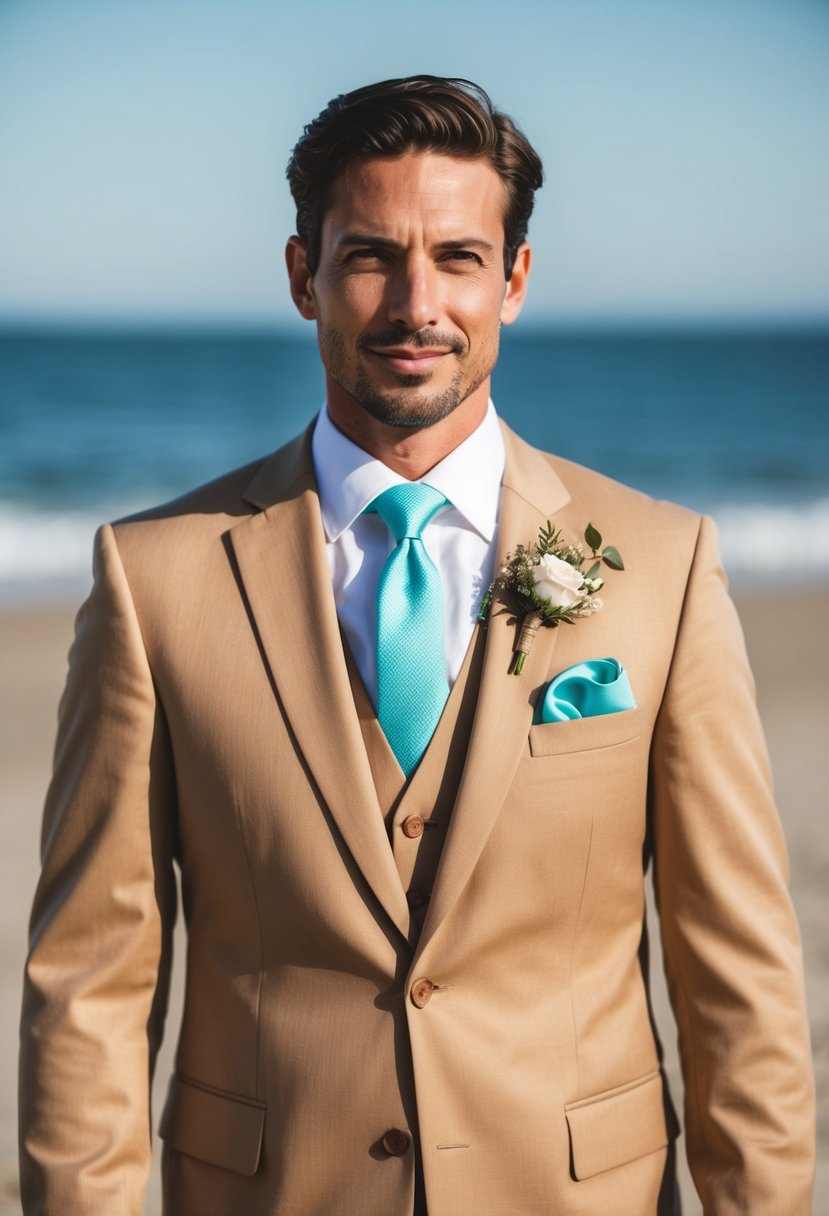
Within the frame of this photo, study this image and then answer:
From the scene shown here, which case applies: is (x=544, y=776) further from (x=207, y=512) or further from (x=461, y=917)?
(x=207, y=512)

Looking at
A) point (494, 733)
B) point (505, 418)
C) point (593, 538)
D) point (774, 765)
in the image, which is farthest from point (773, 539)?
point (505, 418)

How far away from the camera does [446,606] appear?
227cm

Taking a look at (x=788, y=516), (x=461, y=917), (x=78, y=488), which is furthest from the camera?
(x=78, y=488)

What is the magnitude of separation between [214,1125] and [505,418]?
33535 millimetres

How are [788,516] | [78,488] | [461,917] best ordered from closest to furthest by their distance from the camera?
[461,917], [788,516], [78,488]

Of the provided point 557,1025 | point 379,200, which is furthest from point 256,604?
point 557,1025

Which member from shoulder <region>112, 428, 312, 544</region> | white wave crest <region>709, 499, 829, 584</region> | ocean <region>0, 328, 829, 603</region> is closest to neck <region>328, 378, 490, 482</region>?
shoulder <region>112, 428, 312, 544</region>

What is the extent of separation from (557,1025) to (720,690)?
579 mm

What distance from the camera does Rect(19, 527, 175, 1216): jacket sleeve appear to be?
214cm

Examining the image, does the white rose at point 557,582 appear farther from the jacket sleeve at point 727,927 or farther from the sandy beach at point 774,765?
the sandy beach at point 774,765

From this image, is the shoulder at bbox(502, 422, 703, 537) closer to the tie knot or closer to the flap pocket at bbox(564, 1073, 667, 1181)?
the tie knot

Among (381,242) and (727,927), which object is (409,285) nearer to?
(381,242)

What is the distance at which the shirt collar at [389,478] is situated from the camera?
229cm

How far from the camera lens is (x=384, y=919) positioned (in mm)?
2096
